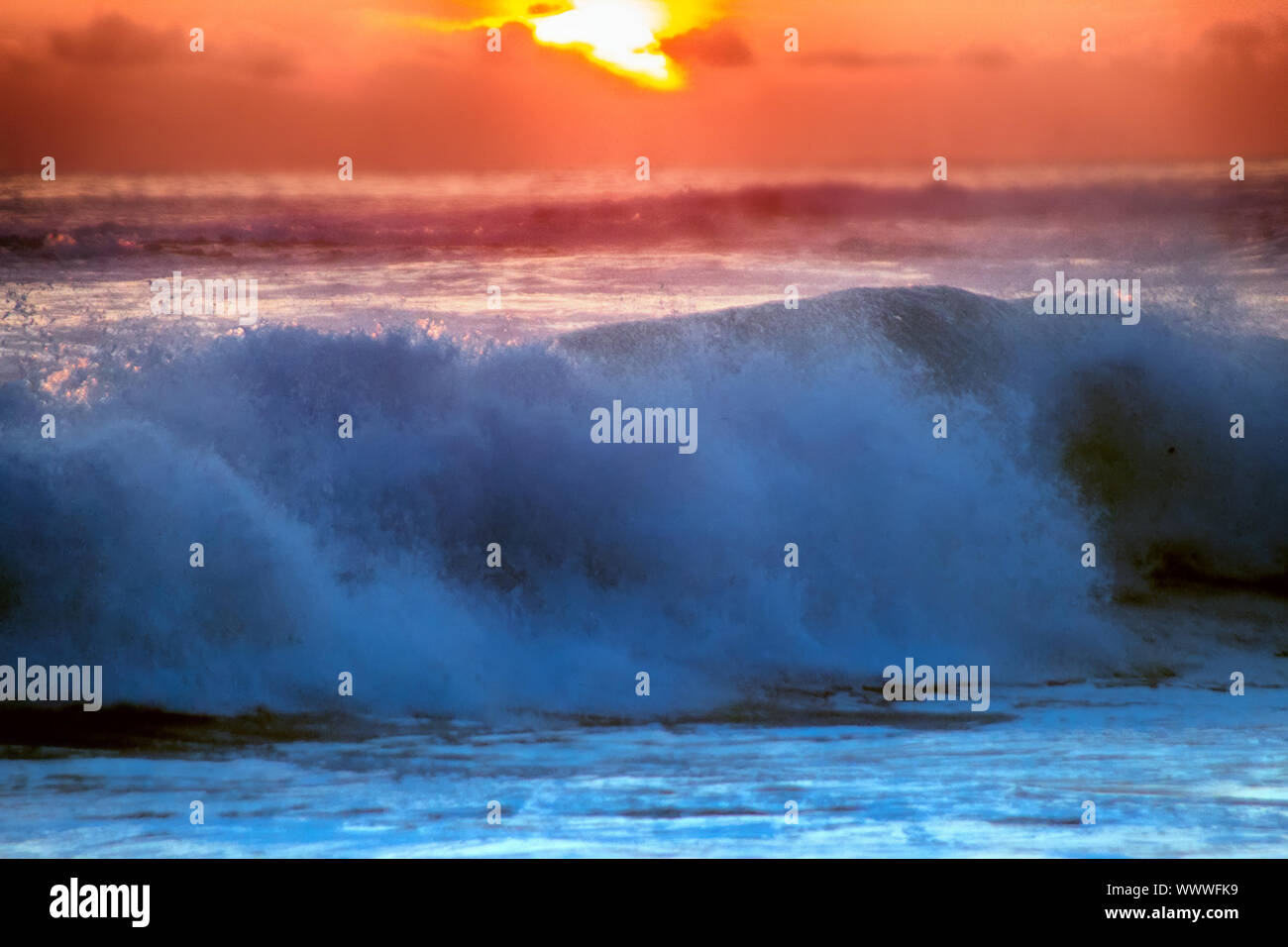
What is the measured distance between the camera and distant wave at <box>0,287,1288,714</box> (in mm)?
7379

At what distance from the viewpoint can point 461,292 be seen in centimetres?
993

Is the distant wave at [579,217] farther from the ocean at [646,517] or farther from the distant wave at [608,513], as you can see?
the distant wave at [608,513]

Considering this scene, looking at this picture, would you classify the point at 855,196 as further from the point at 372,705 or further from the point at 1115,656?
the point at 372,705

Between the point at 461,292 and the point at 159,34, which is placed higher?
the point at 159,34

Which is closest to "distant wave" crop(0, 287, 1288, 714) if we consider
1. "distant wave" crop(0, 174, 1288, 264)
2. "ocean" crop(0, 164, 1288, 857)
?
"ocean" crop(0, 164, 1288, 857)

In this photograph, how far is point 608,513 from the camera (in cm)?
804

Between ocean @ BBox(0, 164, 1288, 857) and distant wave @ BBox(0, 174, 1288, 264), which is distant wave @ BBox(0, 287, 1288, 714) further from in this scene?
distant wave @ BBox(0, 174, 1288, 264)

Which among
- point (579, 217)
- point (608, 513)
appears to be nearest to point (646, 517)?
point (608, 513)

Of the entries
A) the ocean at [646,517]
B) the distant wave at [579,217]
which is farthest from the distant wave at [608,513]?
the distant wave at [579,217]

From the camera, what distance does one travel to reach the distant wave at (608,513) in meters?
7.38
